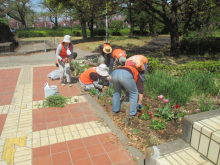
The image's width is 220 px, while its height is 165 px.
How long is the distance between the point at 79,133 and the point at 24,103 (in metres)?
2.27

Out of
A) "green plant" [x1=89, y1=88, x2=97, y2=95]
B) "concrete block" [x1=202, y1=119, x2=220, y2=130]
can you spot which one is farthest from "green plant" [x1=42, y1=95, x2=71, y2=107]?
"concrete block" [x1=202, y1=119, x2=220, y2=130]

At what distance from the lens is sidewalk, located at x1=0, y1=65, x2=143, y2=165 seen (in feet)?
9.68

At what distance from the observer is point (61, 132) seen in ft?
11.9

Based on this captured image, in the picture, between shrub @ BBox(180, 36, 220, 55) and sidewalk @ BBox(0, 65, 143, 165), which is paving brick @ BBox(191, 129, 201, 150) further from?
shrub @ BBox(180, 36, 220, 55)

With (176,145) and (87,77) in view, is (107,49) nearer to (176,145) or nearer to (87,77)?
(87,77)

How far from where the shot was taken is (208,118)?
2.69m

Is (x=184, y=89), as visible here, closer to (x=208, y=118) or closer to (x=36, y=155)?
(x=208, y=118)

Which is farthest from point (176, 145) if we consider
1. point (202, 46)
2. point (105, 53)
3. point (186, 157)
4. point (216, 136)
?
point (202, 46)

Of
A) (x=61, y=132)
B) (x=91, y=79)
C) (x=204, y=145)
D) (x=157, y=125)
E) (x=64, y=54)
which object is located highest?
(x=64, y=54)

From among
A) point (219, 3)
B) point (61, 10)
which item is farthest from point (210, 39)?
point (61, 10)

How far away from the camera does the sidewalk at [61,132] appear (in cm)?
295

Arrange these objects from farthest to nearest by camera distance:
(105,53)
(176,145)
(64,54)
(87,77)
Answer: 1. (105,53)
2. (64,54)
3. (87,77)
4. (176,145)

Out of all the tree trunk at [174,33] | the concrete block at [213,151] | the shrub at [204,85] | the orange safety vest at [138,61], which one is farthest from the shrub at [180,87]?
the tree trunk at [174,33]

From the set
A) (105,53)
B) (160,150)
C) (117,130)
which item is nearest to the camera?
(160,150)
